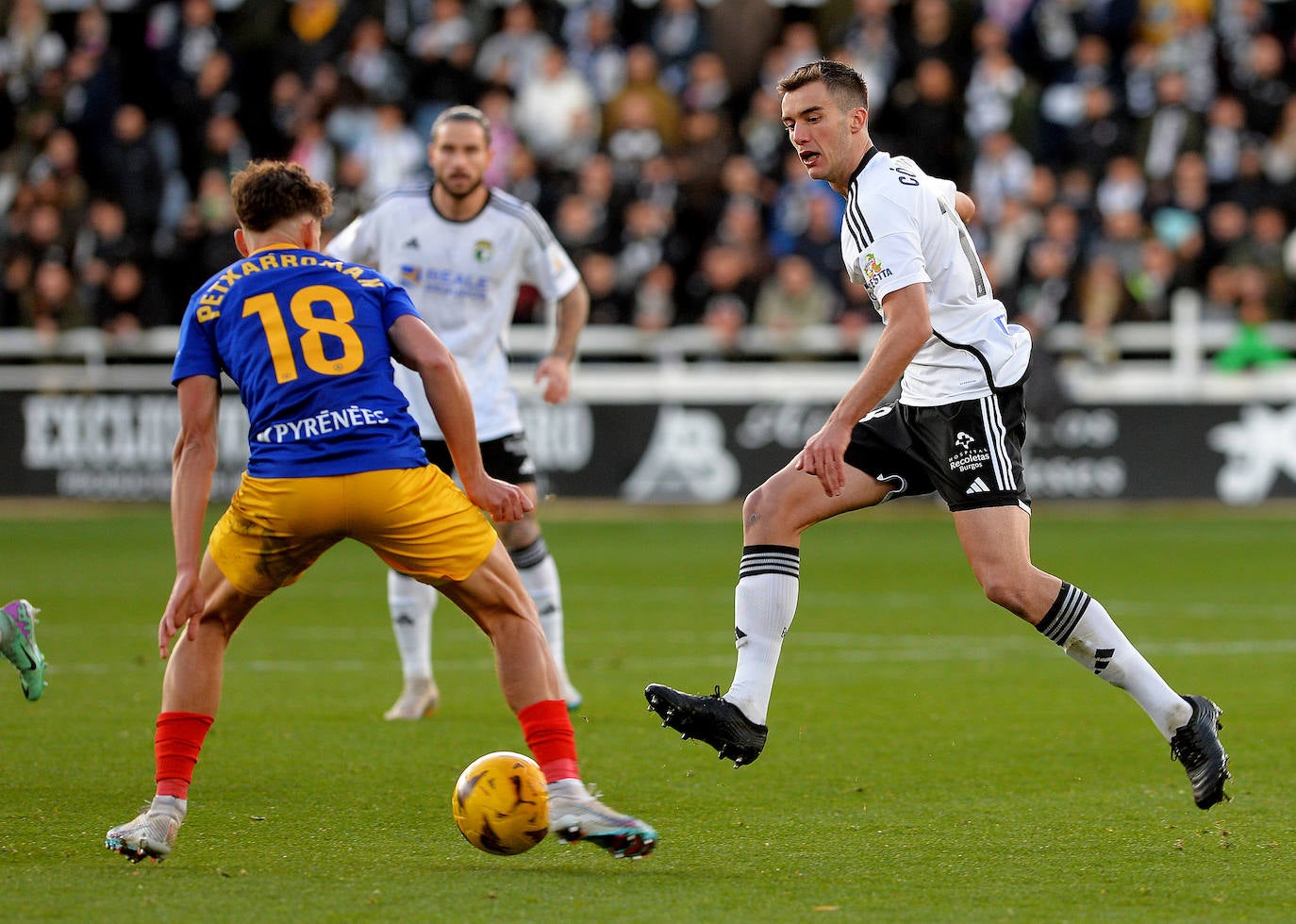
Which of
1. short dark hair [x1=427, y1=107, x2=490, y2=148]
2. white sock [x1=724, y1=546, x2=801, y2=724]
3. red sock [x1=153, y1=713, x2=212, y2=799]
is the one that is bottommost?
red sock [x1=153, y1=713, x2=212, y2=799]

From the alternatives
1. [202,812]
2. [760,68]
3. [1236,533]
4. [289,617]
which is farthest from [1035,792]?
[760,68]

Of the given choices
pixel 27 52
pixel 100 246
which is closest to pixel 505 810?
pixel 100 246

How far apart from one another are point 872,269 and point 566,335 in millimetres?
3243

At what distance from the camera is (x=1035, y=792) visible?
6.76 meters

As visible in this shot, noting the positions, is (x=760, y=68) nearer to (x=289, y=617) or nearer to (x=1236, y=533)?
(x=1236, y=533)

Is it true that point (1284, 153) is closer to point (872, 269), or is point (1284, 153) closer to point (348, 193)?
point (348, 193)

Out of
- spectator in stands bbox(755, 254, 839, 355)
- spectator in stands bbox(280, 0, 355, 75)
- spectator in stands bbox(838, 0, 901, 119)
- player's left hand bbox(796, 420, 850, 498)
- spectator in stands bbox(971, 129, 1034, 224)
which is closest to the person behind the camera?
player's left hand bbox(796, 420, 850, 498)

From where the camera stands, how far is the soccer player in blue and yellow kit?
5.51 m

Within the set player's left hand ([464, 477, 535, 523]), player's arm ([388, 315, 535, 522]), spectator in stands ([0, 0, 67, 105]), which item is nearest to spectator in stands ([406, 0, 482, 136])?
spectator in stands ([0, 0, 67, 105])

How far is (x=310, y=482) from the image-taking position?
550 centimetres

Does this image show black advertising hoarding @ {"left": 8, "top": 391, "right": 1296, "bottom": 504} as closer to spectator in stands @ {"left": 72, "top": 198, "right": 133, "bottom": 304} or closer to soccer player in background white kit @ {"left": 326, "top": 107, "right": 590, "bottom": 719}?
spectator in stands @ {"left": 72, "top": 198, "right": 133, "bottom": 304}

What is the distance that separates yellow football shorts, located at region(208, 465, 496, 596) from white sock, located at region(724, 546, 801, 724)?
3.54 feet

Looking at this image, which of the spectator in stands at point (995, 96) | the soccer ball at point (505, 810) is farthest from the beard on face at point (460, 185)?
the spectator in stands at point (995, 96)

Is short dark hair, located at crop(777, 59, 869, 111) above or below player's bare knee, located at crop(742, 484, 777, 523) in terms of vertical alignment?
above
